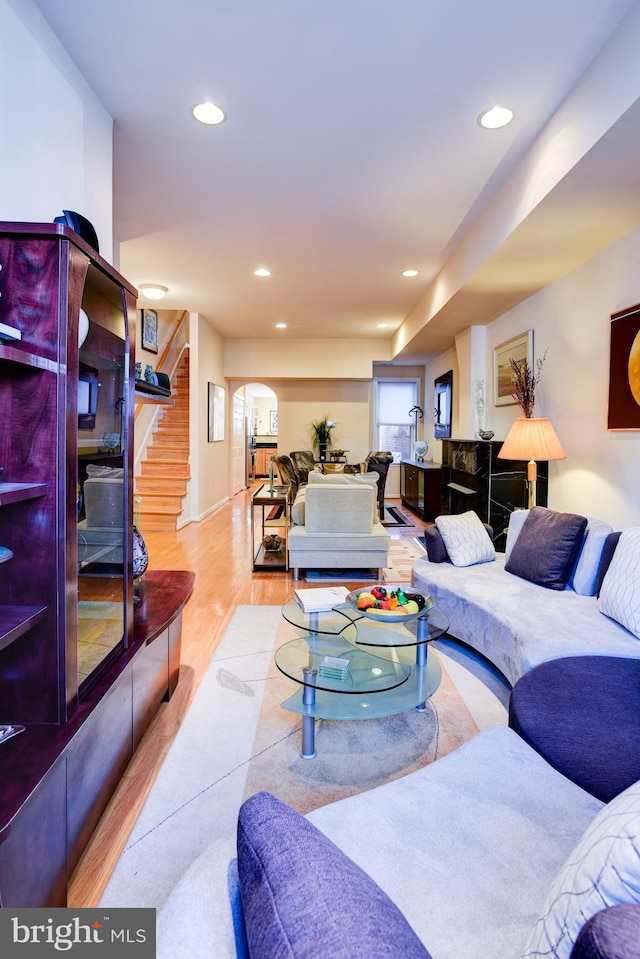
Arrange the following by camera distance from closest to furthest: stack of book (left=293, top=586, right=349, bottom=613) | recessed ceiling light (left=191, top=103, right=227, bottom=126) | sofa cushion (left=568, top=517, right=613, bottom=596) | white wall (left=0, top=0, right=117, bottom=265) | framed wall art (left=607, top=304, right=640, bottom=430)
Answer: white wall (left=0, top=0, right=117, bottom=265) < stack of book (left=293, top=586, right=349, bottom=613) < recessed ceiling light (left=191, top=103, right=227, bottom=126) < sofa cushion (left=568, top=517, right=613, bottom=596) < framed wall art (left=607, top=304, right=640, bottom=430)

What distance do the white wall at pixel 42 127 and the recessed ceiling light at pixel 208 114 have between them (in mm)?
478

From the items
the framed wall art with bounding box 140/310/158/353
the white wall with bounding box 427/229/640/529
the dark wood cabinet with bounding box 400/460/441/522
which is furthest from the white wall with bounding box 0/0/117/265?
the dark wood cabinet with bounding box 400/460/441/522

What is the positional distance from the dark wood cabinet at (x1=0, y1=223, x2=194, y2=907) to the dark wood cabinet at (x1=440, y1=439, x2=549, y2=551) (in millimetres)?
3557

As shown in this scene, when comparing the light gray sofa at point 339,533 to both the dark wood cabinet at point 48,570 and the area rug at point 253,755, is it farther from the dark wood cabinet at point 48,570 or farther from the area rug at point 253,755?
the dark wood cabinet at point 48,570

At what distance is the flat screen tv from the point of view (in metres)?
1.41

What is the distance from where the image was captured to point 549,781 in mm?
1174

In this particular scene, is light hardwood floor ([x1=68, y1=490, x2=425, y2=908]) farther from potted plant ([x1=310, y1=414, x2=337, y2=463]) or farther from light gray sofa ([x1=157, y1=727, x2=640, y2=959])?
potted plant ([x1=310, y1=414, x2=337, y2=463])

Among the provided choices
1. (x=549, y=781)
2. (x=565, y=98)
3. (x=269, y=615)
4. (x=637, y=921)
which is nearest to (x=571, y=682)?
(x=549, y=781)

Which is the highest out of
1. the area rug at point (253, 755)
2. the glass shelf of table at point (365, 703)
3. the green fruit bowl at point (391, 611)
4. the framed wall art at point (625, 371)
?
the framed wall art at point (625, 371)

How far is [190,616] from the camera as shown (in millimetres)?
3357

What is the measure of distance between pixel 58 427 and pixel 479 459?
419cm

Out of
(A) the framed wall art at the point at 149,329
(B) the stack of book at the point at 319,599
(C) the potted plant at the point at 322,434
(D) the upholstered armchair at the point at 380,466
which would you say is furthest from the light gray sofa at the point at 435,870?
(C) the potted plant at the point at 322,434

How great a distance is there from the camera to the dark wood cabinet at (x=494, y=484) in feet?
14.1

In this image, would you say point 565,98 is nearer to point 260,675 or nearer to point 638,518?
point 638,518
